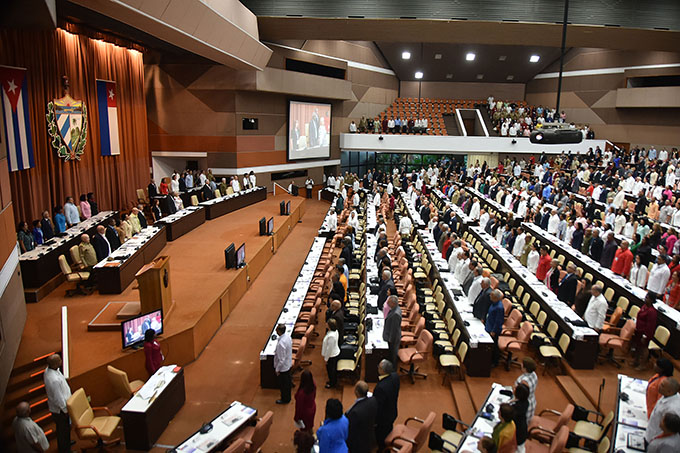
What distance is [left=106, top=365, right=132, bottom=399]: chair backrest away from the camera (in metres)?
7.02

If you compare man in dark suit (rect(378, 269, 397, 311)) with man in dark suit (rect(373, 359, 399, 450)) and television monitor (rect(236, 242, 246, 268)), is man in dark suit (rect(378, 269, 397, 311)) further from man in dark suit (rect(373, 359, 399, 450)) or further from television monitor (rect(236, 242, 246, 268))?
television monitor (rect(236, 242, 246, 268))

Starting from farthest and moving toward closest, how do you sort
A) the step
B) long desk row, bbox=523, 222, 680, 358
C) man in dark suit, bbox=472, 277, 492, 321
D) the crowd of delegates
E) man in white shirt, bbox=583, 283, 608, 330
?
1. the crowd of delegates
2. man in dark suit, bbox=472, 277, 492, 321
3. man in white shirt, bbox=583, 283, 608, 330
4. long desk row, bbox=523, 222, 680, 358
5. the step

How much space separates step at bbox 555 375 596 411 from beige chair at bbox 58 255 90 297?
10.0 meters

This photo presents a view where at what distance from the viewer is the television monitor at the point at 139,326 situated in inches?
312

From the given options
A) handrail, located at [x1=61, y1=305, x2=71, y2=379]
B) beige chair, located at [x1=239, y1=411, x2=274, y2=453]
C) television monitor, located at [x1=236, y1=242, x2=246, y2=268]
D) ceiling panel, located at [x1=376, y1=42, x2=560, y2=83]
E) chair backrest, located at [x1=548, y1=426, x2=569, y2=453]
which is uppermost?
ceiling panel, located at [x1=376, y1=42, x2=560, y2=83]

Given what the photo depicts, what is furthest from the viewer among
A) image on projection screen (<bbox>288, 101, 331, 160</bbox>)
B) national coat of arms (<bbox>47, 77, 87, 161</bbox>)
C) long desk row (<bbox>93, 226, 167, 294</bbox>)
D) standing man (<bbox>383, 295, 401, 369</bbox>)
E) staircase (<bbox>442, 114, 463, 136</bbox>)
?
staircase (<bbox>442, 114, 463, 136</bbox>)

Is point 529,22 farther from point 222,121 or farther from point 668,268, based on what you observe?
point 222,121

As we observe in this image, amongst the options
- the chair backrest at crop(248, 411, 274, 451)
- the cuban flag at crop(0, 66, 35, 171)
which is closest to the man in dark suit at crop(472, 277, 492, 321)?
the chair backrest at crop(248, 411, 274, 451)

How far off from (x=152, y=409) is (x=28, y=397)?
8.37 ft

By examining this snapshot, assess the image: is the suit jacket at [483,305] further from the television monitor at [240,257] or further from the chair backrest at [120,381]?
the television monitor at [240,257]

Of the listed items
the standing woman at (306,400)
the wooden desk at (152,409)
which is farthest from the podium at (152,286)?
the standing woman at (306,400)

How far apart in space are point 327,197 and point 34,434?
2232 cm

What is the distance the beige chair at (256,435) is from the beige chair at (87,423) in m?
1.97

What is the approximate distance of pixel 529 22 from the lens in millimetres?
17219
